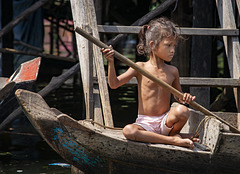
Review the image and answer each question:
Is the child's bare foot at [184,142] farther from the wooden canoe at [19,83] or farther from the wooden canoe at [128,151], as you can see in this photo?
the wooden canoe at [19,83]

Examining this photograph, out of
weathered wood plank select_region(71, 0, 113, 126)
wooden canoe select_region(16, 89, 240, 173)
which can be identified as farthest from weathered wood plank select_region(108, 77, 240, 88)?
wooden canoe select_region(16, 89, 240, 173)

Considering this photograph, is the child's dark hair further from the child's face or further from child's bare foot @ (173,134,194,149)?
child's bare foot @ (173,134,194,149)

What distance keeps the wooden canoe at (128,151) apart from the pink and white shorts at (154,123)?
29 cm

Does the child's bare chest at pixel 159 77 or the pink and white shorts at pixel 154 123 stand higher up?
the child's bare chest at pixel 159 77

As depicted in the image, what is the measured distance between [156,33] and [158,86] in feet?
1.28

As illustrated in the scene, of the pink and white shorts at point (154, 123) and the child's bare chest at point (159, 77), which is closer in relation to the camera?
the pink and white shorts at point (154, 123)

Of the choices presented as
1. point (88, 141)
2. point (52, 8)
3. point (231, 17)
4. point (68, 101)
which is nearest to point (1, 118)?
point (88, 141)

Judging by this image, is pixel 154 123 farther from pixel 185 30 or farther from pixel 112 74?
pixel 185 30

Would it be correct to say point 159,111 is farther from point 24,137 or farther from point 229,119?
point 24,137

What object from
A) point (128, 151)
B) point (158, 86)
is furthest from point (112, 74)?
point (128, 151)

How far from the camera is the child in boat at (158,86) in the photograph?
9.49 feet

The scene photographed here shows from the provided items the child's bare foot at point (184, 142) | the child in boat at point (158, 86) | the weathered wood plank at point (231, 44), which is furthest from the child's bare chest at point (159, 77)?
the weathered wood plank at point (231, 44)

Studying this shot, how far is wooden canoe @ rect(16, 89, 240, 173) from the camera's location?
2582mm

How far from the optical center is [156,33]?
3.08m
